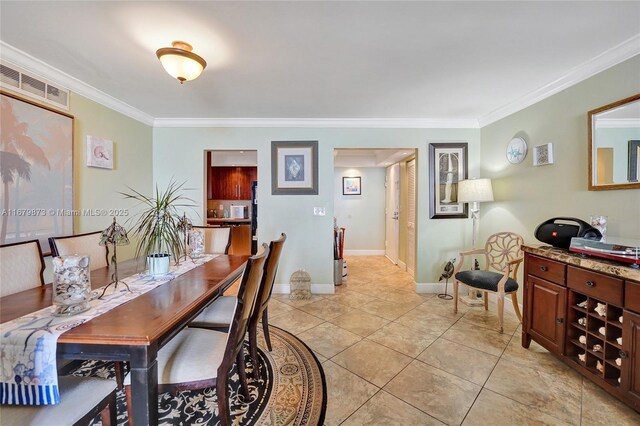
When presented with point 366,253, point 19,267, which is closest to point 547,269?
point 19,267

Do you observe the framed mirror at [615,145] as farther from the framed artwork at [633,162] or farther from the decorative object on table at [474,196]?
the decorative object on table at [474,196]

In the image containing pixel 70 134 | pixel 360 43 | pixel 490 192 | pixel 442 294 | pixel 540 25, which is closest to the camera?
pixel 540 25

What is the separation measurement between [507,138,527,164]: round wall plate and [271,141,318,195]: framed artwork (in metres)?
2.38

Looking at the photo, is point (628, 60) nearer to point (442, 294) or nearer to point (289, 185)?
point (442, 294)

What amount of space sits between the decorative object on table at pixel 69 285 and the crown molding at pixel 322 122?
107 inches

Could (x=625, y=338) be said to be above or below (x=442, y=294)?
above

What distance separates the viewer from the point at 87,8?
1.51 meters

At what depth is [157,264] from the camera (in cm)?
173

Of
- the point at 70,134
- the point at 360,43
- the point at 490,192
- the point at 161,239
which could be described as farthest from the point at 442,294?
the point at 70,134

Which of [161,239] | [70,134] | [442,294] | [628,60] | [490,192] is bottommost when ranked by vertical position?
[442,294]

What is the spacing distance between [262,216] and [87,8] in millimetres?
2501

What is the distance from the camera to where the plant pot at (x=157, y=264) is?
1727 mm

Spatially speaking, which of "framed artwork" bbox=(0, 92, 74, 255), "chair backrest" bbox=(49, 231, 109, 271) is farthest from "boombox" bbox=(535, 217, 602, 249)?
"framed artwork" bbox=(0, 92, 74, 255)

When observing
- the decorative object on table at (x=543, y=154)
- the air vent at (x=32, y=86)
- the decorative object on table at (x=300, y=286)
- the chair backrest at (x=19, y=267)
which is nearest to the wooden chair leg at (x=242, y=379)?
the chair backrest at (x=19, y=267)
